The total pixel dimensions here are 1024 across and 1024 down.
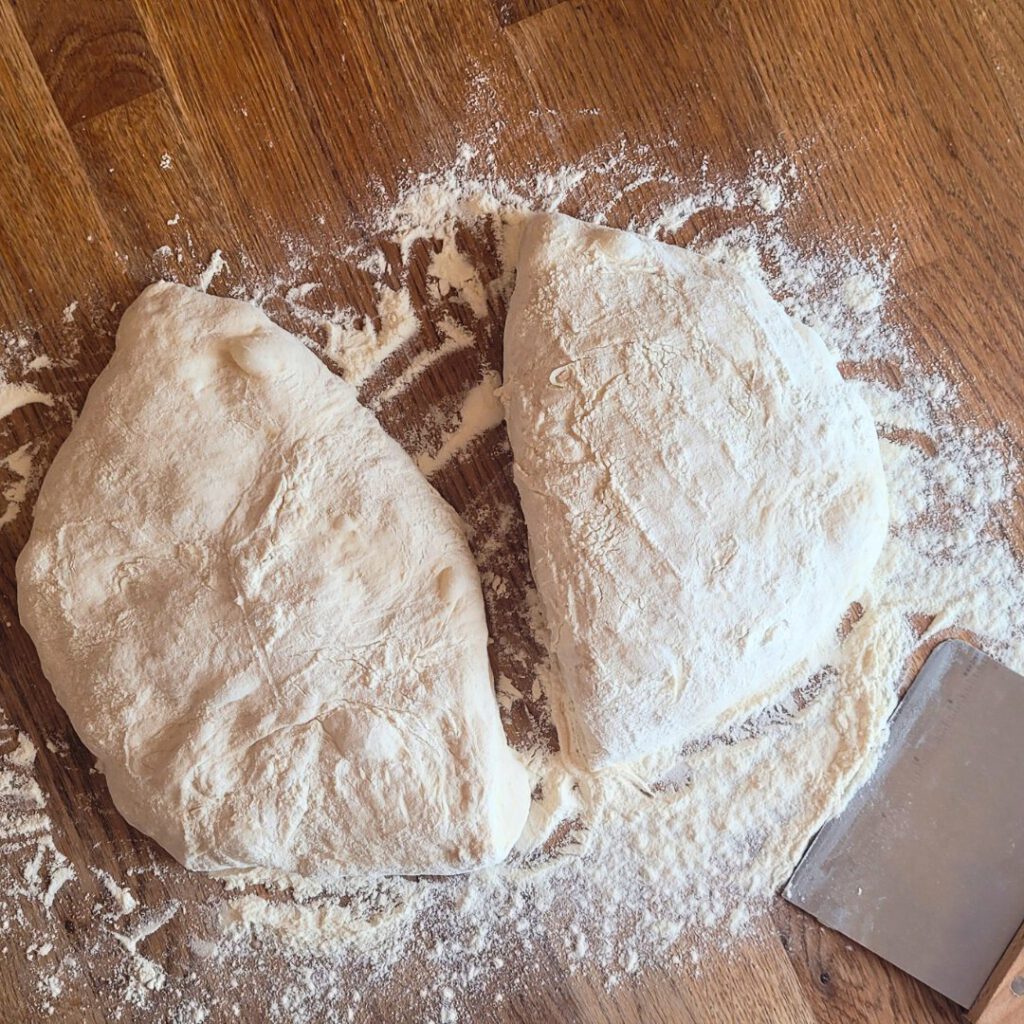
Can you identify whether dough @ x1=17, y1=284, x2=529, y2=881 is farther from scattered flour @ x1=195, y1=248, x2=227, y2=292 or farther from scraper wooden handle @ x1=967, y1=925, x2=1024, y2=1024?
scraper wooden handle @ x1=967, y1=925, x2=1024, y2=1024

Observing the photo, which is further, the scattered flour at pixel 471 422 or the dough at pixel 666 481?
the scattered flour at pixel 471 422

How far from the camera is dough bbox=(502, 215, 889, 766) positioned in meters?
0.79

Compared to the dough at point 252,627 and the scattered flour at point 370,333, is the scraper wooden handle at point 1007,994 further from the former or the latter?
the scattered flour at point 370,333

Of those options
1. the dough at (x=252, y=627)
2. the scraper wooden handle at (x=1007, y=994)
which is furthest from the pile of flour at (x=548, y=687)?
the scraper wooden handle at (x=1007, y=994)

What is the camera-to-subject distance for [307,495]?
0.79m

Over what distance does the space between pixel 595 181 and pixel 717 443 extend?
0.32 m

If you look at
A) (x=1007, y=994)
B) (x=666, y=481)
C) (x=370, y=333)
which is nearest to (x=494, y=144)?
(x=370, y=333)

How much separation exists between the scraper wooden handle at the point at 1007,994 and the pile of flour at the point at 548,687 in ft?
0.74

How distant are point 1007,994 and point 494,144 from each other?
102 cm

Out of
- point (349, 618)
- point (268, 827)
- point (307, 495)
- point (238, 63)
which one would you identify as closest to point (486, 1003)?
point (268, 827)

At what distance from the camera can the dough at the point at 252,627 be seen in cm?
79

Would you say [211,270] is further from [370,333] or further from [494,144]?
[494,144]

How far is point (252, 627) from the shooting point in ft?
2.58

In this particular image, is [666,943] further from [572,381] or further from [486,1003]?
[572,381]
